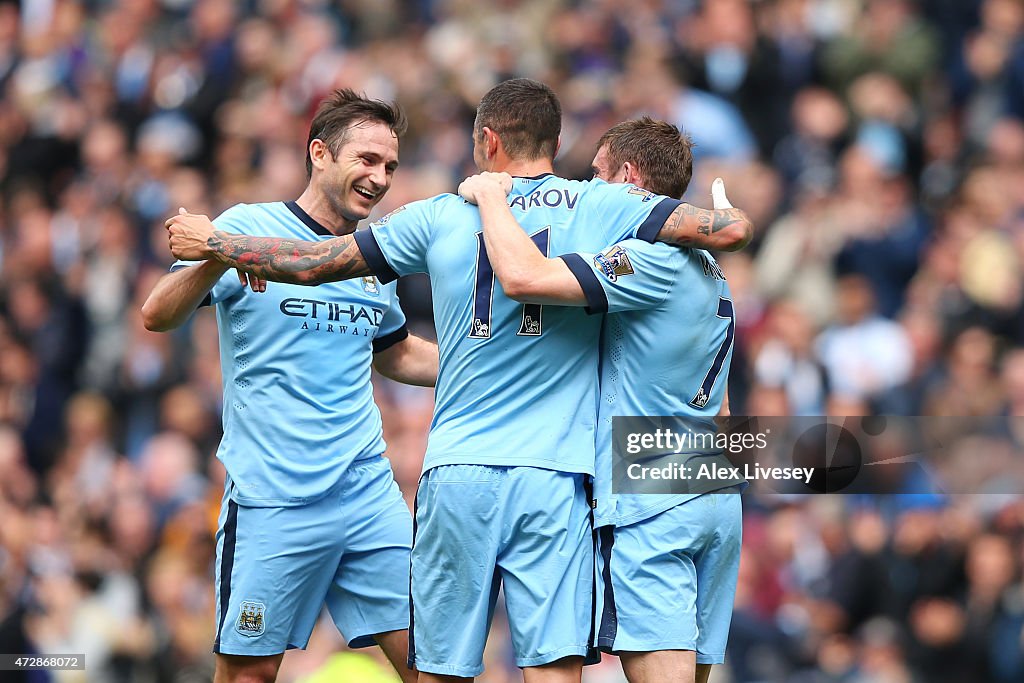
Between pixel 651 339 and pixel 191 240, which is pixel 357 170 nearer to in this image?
pixel 191 240

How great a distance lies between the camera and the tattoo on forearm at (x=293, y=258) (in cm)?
558

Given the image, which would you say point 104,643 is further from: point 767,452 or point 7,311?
point 767,452

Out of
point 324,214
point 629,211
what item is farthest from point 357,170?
point 629,211

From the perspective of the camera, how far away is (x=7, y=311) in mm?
14766

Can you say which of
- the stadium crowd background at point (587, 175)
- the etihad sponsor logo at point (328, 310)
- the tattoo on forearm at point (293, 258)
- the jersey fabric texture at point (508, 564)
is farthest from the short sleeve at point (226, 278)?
the stadium crowd background at point (587, 175)

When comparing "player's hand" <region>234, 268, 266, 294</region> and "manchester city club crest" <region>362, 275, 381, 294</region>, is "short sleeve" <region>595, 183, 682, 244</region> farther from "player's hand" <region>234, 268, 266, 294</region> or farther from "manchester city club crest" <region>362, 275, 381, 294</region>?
"player's hand" <region>234, 268, 266, 294</region>

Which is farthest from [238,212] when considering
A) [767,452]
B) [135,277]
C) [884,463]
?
[135,277]

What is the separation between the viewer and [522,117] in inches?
218

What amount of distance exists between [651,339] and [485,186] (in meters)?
0.83

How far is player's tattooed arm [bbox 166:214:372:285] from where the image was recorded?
220 inches

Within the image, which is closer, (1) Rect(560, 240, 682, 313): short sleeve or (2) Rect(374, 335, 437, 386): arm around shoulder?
(1) Rect(560, 240, 682, 313): short sleeve

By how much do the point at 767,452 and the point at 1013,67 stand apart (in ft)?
24.2

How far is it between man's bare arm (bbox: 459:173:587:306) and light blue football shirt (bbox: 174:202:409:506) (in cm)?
119

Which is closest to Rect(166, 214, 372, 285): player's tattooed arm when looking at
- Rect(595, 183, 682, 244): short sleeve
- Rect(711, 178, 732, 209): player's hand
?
Rect(595, 183, 682, 244): short sleeve
